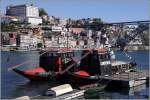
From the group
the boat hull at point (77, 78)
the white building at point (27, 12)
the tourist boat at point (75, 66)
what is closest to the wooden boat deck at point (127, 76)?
the tourist boat at point (75, 66)

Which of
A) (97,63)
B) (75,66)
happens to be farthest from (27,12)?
(97,63)

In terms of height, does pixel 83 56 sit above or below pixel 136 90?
above

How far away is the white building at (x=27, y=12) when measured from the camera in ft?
363

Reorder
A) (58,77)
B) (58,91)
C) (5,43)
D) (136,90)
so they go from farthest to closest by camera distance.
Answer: (5,43) < (58,77) < (136,90) < (58,91)

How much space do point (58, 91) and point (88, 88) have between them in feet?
9.19

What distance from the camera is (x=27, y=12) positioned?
4432 inches

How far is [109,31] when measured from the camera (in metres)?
89.0

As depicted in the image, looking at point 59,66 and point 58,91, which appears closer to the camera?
point 58,91

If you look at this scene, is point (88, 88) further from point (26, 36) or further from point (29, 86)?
point (26, 36)

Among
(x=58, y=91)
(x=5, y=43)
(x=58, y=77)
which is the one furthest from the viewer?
(x=5, y=43)

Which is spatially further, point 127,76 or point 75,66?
point 75,66

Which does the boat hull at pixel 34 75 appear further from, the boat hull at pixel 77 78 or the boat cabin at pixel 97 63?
the boat cabin at pixel 97 63

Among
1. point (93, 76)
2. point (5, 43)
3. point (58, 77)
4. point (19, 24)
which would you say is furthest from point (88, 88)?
point (19, 24)

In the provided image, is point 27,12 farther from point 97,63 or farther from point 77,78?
point 77,78
